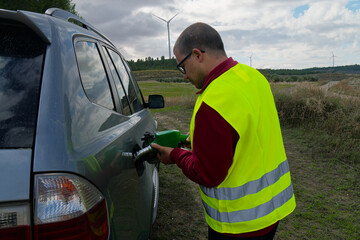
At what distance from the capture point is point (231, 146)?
1421mm

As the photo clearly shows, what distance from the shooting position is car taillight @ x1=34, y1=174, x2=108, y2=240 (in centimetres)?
100

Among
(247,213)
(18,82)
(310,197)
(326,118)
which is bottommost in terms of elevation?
(310,197)

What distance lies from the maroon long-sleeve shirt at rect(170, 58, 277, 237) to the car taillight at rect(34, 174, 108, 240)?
1.86ft

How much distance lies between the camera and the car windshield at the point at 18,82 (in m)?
1.11

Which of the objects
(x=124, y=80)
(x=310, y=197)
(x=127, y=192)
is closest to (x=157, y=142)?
(x=127, y=192)

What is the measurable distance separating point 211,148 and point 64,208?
2.28ft

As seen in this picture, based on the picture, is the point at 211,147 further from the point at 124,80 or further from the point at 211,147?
the point at 124,80

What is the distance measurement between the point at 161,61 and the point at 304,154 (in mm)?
120810

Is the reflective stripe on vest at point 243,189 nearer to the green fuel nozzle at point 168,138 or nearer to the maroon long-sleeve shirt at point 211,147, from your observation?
the maroon long-sleeve shirt at point 211,147

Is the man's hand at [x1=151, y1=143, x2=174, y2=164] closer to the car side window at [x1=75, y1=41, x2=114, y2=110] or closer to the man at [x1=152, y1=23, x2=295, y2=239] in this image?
the man at [x1=152, y1=23, x2=295, y2=239]

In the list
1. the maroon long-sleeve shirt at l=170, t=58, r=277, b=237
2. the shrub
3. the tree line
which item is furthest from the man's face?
the tree line

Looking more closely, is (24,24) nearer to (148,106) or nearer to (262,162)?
(262,162)

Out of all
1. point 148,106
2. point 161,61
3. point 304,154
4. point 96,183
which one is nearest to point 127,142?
point 96,183

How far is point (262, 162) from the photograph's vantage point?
156 cm
